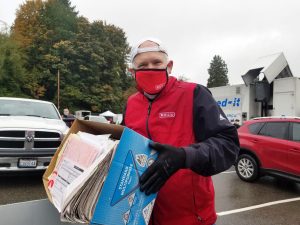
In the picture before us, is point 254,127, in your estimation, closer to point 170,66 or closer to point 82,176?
point 170,66

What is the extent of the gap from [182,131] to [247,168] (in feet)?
22.4

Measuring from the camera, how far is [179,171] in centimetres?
160

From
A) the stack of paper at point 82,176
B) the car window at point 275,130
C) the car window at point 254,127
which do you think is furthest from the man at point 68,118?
the stack of paper at point 82,176

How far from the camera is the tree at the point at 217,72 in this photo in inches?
3154

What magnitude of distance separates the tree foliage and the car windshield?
106ft

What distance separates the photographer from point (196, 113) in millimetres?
1638

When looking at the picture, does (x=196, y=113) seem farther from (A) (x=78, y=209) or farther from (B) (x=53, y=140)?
(B) (x=53, y=140)

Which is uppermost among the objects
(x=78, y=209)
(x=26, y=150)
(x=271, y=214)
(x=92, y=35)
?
(x=92, y=35)

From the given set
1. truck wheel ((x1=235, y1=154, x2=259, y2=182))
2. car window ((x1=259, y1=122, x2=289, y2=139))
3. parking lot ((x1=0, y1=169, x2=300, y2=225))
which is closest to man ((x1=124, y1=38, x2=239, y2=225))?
parking lot ((x1=0, y1=169, x2=300, y2=225))

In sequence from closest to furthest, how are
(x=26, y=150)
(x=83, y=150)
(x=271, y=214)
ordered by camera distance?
(x=83, y=150), (x=271, y=214), (x=26, y=150)

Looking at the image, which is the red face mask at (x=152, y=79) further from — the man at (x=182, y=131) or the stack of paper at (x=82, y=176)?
the stack of paper at (x=82, y=176)

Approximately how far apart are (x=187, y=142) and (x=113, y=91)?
137 feet

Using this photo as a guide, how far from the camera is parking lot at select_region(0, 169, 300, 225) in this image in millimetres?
5164

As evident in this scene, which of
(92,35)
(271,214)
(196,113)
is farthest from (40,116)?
(92,35)
